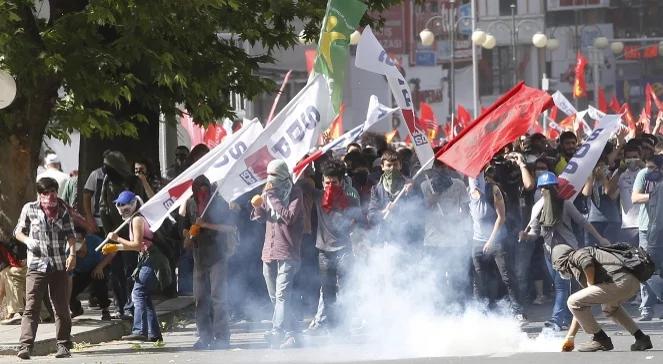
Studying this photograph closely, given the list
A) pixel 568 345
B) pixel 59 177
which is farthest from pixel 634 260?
pixel 59 177

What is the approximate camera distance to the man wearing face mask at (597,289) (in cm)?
1111

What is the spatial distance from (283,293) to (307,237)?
1768 millimetres

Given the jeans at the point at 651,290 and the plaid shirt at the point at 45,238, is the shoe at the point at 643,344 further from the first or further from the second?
the plaid shirt at the point at 45,238

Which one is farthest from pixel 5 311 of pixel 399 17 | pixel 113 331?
pixel 399 17

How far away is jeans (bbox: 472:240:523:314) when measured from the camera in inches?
574

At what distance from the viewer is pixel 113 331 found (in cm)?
1423

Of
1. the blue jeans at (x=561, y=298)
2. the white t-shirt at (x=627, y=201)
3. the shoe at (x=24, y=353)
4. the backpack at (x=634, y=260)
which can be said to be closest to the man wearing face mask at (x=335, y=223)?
the blue jeans at (x=561, y=298)

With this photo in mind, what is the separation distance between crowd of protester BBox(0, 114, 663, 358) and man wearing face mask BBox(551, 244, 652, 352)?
0.07 meters

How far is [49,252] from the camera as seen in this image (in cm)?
1245

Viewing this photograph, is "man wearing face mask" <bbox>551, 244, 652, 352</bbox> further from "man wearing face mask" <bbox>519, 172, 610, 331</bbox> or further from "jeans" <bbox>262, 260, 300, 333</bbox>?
"jeans" <bbox>262, 260, 300, 333</bbox>

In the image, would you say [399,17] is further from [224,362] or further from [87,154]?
[224,362]

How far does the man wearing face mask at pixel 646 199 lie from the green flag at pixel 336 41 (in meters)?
4.09

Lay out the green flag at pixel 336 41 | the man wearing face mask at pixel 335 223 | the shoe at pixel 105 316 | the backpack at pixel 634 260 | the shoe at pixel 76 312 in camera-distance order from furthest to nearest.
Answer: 1. the shoe at pixel 76 312
2. the shoe at pixel 105 316
3. the man wearing face mask at pixel 335 223
4. the green flag at pixel 336 41
5. the backpack at pixel 634 260

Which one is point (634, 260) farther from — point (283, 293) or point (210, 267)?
point (210, 267)
